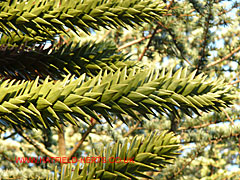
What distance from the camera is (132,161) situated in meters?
0.57

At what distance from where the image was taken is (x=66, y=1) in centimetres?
78

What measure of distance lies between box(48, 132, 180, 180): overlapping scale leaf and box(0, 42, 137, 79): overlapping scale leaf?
0.36 meters

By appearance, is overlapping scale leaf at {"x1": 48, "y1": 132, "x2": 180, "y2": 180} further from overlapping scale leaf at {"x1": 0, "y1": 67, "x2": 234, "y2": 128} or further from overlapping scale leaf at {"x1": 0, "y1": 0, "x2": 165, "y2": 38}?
overlapping scale leaf at {"x1": 0, "y1": 0, "x2": 165, "y2": 38}

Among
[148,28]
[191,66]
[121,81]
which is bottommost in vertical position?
[121,81]

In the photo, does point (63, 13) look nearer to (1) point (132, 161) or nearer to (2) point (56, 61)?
(2) point (56, 61)

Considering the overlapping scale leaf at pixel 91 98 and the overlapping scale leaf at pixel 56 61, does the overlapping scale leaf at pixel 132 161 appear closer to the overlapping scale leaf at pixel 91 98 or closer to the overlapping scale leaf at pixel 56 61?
the overlapping scale leaf at pixel 91 98

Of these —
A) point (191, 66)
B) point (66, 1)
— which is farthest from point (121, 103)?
point (191, 66)

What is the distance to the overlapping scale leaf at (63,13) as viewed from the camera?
29.0 inches

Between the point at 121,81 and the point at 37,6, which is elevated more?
the point at 37,6

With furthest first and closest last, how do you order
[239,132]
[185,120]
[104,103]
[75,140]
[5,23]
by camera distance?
1. [75,140]
2. [185,120]
3. [239,132]
4. [5,23]
5. [104,103]

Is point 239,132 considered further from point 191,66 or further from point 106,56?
point 106,56

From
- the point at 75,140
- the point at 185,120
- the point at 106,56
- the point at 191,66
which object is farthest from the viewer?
the point at 75,140

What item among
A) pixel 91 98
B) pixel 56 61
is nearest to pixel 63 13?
pixel 56 61

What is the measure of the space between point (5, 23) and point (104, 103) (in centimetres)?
36
